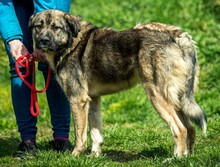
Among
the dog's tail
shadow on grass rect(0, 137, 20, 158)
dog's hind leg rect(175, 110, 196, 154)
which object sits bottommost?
shadow on grass rect(0, 137, 20, 158)

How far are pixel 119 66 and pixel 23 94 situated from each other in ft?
4.17

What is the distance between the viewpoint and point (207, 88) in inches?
431

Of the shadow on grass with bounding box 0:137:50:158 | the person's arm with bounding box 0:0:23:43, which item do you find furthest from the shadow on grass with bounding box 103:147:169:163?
the person's arm with bounding box 0:0:23:43

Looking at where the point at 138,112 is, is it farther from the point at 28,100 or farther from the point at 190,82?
the point at 190,82

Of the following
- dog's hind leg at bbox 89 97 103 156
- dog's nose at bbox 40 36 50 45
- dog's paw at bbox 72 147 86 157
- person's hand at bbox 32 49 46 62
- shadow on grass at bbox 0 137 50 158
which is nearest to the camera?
dog's nose at bbox 40 36 50 45

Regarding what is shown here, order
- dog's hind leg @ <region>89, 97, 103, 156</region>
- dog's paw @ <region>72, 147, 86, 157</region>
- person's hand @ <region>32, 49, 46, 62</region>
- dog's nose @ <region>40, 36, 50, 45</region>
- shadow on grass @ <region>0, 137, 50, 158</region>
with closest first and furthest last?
dog's nose @ <region>40, 36, 50, 45</region>, dog's paw @ <region>72, 147, 86, 157</region>, person's hand @ <region>32, 49, 46, 62</region>, dog's hind leg @ <region>89, 97, 103, 156</region>, shadow on grass @ <region>0, 137, 50, 158</region>

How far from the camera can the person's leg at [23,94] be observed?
691cm

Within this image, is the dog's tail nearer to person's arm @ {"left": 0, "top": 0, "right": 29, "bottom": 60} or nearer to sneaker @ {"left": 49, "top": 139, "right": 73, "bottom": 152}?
sneaker @ {"left": 49, "top": 139, "right": 73, "bottom": 152}

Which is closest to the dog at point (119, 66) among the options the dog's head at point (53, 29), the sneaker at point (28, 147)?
the dog's head at point (53, 29)

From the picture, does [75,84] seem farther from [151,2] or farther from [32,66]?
[151,2]

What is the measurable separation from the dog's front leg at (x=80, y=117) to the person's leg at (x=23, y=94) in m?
0.62

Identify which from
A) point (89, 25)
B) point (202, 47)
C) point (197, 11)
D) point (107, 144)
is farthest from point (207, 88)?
point (89, 25)

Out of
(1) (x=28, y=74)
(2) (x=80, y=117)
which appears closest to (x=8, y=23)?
(1) (x=28, y=74)

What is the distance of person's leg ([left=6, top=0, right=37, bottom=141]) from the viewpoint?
272 inches
